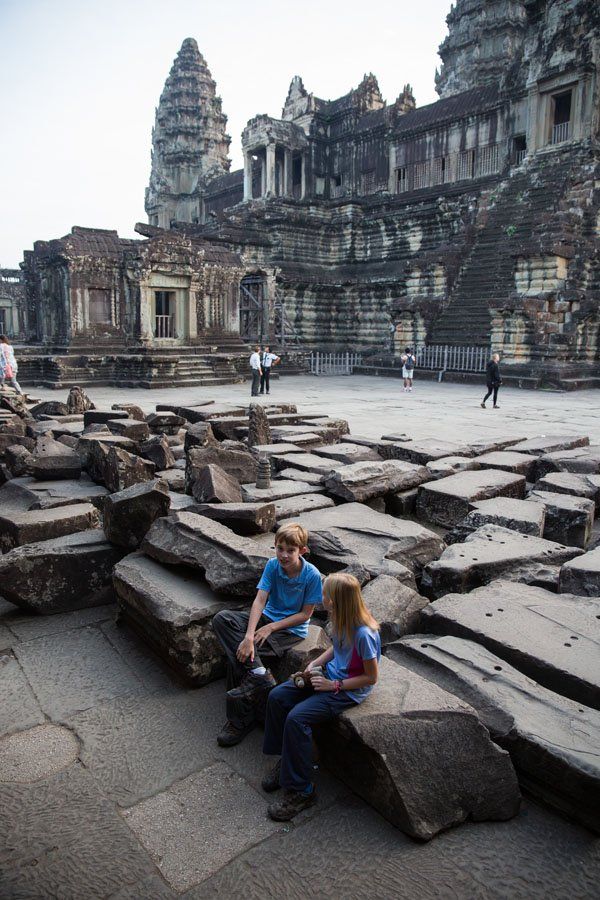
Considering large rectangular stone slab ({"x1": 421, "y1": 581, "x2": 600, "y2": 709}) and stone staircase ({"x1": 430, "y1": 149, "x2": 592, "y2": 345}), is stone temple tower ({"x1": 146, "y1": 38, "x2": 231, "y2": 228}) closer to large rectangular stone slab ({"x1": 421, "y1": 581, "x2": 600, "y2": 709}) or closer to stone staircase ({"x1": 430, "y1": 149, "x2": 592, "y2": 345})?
stone staircase ({"x1": 430, "y1": 149, "x2": 592, "y2": 345})

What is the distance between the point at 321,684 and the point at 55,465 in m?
4.53

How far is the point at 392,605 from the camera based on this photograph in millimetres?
3506

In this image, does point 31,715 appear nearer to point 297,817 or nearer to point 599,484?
point 297,817

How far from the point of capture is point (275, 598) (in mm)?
3186

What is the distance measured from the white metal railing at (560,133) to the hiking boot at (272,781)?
24445mm

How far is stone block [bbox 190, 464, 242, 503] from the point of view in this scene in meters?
4.87

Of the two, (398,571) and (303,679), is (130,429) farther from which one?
(303,679)

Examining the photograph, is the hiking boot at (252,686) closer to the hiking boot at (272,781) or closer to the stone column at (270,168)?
the hiking boot at (272,781)

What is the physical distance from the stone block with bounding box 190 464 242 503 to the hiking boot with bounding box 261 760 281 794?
2490 millimetres

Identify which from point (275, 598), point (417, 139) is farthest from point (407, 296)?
point (275, 598)

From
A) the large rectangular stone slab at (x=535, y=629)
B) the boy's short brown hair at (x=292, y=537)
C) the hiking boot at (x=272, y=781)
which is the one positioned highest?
the boy's short brown hair at (x=292, y=537)

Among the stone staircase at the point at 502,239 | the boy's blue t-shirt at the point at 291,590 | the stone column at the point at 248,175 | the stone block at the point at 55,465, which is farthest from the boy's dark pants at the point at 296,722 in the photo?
the stone column at the point at 248,175

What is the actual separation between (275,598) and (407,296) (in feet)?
71.6

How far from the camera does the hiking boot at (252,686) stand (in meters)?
2.88
